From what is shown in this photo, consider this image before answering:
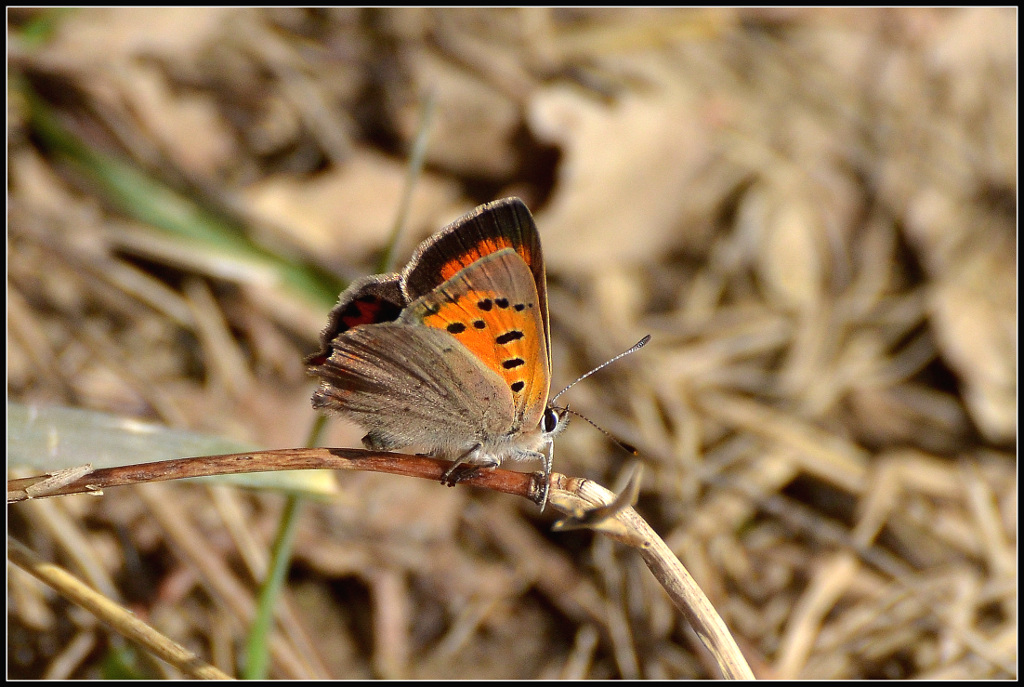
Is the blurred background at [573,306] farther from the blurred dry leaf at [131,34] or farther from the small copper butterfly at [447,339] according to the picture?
the small copper butterfly at [447,339]

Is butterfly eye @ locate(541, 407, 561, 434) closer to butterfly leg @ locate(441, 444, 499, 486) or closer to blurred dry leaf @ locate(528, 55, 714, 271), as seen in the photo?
butterfly leg @ locate(441, 444, 499, 486)

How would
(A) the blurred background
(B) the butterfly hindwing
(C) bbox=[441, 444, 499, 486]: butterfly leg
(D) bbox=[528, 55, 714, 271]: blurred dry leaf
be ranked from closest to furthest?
(C) bbox=[441, 444, 499, 486]: butterfly leg → (B) the butterfly hindwing → (A) the blurred background → (D) bbox=[528, 55, 714, 271]: blurred dry leaf

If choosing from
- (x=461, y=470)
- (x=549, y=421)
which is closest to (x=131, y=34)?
(x=549, y=421)

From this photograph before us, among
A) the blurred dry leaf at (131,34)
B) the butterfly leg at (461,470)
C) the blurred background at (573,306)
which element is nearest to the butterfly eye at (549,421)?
the butterfly leg at (461,470)

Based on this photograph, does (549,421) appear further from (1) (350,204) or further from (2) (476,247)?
(1) (350,204)

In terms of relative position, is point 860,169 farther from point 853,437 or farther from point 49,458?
point 49,458

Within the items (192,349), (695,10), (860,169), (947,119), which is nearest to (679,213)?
(860,169)

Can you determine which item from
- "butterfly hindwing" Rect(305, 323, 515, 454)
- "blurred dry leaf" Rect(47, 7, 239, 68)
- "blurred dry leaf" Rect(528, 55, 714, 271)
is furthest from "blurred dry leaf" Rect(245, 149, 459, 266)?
"butterfly hindwing" Rect(305, 323, 515, 454)
